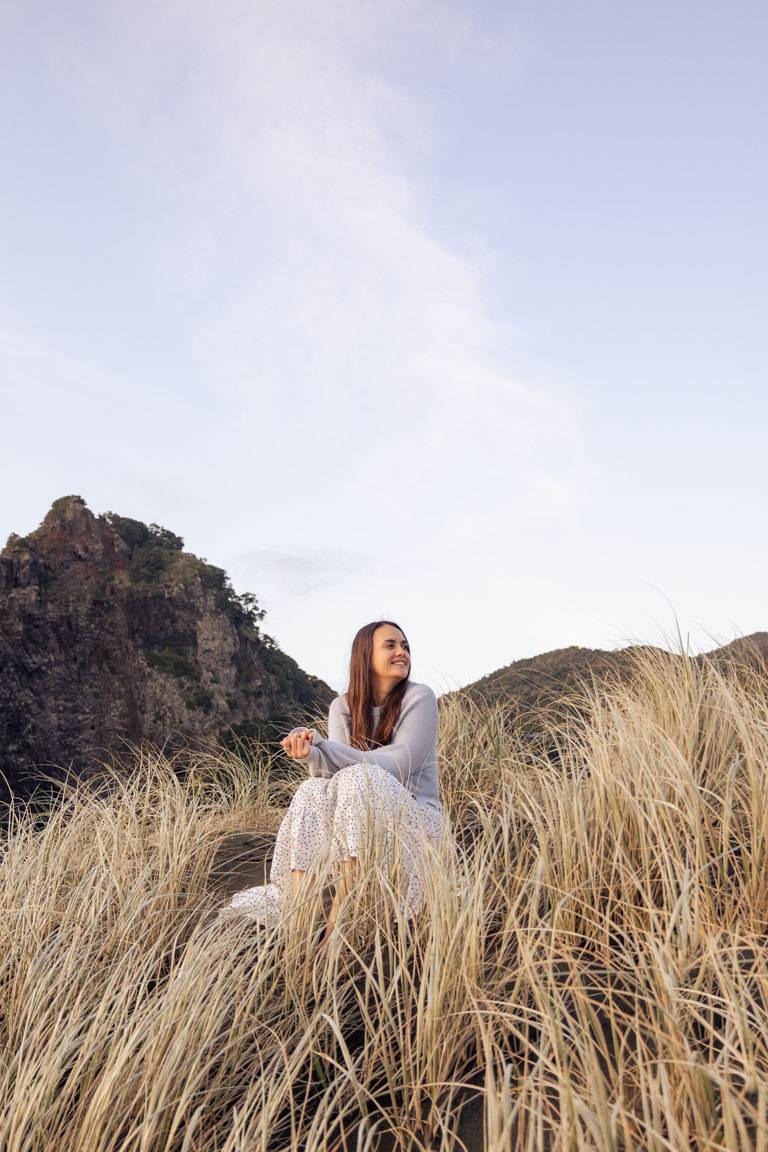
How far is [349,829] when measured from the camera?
2680 millimetres

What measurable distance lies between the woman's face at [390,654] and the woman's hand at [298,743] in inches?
23.3

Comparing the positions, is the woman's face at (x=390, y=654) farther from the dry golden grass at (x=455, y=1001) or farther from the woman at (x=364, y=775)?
the dry golden grass at (x=455, y=1001)

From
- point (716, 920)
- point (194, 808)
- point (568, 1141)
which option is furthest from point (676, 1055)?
point (194, 808)

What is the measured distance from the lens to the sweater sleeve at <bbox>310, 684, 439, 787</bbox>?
117 inches

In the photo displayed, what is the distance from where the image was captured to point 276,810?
200 inches

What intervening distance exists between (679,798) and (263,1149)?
1.58m

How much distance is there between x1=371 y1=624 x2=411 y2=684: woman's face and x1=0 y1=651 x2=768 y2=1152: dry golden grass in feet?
2.64

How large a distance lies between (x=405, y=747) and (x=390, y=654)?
402 millimetres

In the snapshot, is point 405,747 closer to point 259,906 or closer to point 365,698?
point 365,698

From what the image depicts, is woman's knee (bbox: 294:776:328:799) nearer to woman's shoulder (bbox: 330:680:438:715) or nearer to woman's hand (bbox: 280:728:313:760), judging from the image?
woman's hand (bbox: 280:728:313:760)

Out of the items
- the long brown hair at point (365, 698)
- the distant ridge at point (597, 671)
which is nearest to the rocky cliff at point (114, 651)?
the distant ridge at point (597, 671)

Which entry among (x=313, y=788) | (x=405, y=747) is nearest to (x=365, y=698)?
(x=405, y=747)

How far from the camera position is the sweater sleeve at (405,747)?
9.78ft

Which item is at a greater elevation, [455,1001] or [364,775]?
[364,775]
